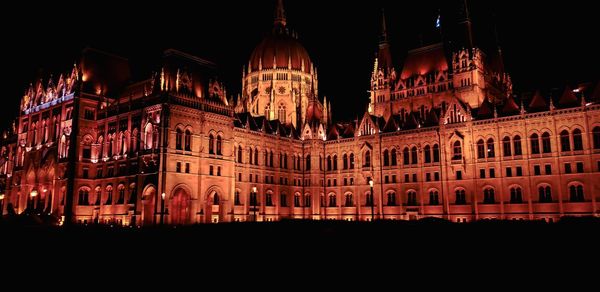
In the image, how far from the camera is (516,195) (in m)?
65.4

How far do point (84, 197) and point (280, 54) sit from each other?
4778cm

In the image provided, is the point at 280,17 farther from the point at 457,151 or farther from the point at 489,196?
the point at 489,196

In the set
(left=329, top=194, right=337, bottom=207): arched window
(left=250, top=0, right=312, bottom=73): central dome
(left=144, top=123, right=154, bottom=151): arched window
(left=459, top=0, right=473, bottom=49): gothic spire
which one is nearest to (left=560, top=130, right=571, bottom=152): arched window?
(left=459, top=0, right=473, bottom=49): gothic spire

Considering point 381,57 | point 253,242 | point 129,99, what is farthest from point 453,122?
point 253,242

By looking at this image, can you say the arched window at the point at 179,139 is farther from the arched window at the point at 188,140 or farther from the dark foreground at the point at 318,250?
the dark foreground at the point at 318,250

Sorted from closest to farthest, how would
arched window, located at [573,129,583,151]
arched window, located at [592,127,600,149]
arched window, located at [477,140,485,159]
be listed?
arched window, located at [592,127,600,149]
arched window, located at [573,129,583,151]
arched window, located at [477,140,485,159]

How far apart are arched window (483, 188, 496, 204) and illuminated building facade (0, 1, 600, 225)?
0.16 m

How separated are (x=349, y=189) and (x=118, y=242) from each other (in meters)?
55.8

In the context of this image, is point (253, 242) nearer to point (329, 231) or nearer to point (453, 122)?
point (329, 231)

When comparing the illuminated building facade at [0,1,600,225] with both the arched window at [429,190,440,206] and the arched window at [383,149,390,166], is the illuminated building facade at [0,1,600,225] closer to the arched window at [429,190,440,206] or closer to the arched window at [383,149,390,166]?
the arched window at [429,190,440,206]

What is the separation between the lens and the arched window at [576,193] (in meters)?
60.5

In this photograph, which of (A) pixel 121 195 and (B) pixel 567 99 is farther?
(B) pixel 567 99

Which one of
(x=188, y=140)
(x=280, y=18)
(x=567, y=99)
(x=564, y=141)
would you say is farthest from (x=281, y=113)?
(x=564, y=141)

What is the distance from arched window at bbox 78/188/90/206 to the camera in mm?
64750
